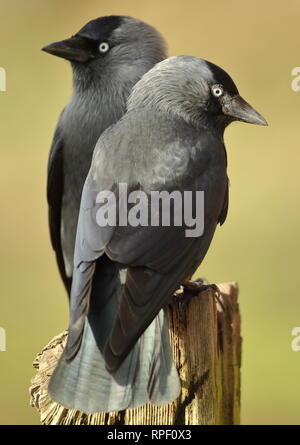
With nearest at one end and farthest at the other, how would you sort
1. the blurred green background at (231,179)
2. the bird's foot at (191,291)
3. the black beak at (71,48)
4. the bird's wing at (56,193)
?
1. the bird's foot at (191,291)
2. the black beak at (71,48)
3. the bird's wing at (56,193)
4. the blurred green background at (231,179)

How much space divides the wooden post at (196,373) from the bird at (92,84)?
1.48 metres

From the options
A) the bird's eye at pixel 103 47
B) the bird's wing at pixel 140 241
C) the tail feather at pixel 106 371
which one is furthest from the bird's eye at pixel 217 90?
the tail feather at pixel 106 371

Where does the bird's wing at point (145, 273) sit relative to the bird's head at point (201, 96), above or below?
below

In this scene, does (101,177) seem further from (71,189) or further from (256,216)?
(256,216)

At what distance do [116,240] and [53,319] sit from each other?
18.1 feet

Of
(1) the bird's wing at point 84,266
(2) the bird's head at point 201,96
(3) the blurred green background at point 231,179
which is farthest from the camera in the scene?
(3) the blurred green background at point 231,179

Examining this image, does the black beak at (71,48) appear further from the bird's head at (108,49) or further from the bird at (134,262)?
the bird at (134,262)

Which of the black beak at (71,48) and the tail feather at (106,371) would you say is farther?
the black beak at (71,48)

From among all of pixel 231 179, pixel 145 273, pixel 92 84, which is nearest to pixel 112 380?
pixel 145 273

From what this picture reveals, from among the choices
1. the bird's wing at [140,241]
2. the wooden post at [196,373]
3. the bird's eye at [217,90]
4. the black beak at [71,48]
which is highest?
the black beak at [71,48]

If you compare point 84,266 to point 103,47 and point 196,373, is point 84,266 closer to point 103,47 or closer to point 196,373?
point 196,373

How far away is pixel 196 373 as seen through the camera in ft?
15.8

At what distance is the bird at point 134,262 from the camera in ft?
14.5

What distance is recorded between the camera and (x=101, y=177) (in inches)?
195
